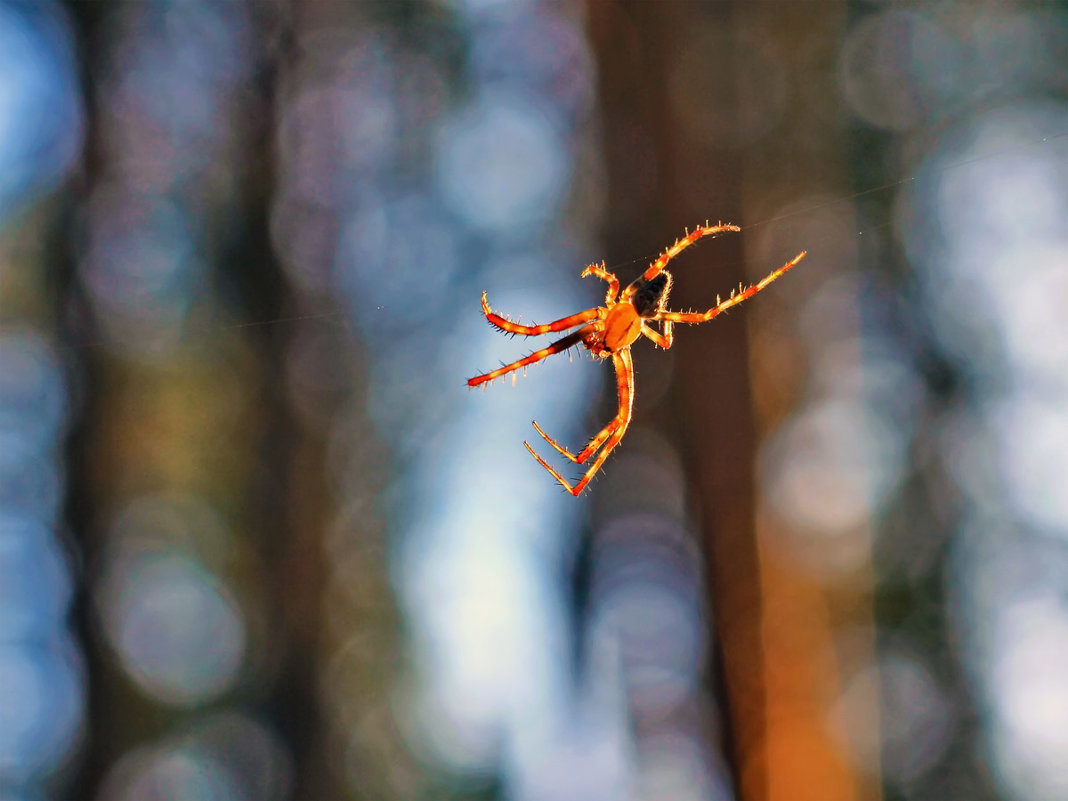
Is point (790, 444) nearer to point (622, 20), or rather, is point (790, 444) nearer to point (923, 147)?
point (923, 147)

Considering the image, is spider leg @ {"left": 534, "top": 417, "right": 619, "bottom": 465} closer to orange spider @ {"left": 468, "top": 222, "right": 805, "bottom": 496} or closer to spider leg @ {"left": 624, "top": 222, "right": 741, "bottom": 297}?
orange spider @ {"left": 468, "top": 222, "right": 805, "bottom": 496}

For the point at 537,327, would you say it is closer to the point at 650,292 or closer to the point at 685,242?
the point at 650,292

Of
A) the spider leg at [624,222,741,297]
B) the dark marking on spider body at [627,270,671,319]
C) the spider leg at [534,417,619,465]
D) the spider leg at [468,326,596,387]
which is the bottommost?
the spider leg at [534,417,619,465]

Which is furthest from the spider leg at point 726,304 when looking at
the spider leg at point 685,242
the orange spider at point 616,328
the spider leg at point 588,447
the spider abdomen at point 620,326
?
the spider leg at point 588,447

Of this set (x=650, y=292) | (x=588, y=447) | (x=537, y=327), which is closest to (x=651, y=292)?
(x=650, y=292)

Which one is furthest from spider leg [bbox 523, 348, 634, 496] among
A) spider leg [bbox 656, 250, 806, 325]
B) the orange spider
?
spider leg [bbox 656, 250, 806, 325]

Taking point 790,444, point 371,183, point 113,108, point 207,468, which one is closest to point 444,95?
point 371,183

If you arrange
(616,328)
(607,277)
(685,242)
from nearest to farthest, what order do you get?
1. (685,242)
2. (607,277)
3. (616,328)

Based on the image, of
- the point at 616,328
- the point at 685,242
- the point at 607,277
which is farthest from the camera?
the point at 616,328
